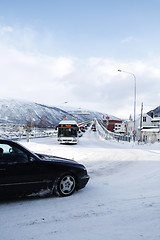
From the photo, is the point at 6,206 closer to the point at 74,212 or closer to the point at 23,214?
the point at 23,214

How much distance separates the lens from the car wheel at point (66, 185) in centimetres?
432

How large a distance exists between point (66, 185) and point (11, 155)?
1544 millimetres

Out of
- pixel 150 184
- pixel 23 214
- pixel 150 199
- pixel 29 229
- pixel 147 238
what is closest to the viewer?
pixel 147 238

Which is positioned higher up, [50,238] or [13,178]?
[13,178]

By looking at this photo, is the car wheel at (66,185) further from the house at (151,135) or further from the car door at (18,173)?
the house at (151,135)

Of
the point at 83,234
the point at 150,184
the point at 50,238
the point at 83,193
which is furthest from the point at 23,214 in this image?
the point at 150,184

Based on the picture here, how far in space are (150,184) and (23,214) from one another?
3.81 m

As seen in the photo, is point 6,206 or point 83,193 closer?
point 6,206

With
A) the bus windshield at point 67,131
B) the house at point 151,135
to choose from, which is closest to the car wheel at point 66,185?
the bus windshield at point 67,131

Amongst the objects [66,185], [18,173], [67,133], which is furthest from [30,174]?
[67,133]

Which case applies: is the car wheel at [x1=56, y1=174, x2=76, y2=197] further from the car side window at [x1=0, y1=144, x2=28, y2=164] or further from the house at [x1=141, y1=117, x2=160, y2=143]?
the house at [x1=141, y1=117, x2=160, y2=143]

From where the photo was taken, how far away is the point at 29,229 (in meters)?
2.88

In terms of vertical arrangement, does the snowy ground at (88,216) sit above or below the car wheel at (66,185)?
below

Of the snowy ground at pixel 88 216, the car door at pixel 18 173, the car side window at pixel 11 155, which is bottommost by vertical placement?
the snowy ground at pixel 88 216
